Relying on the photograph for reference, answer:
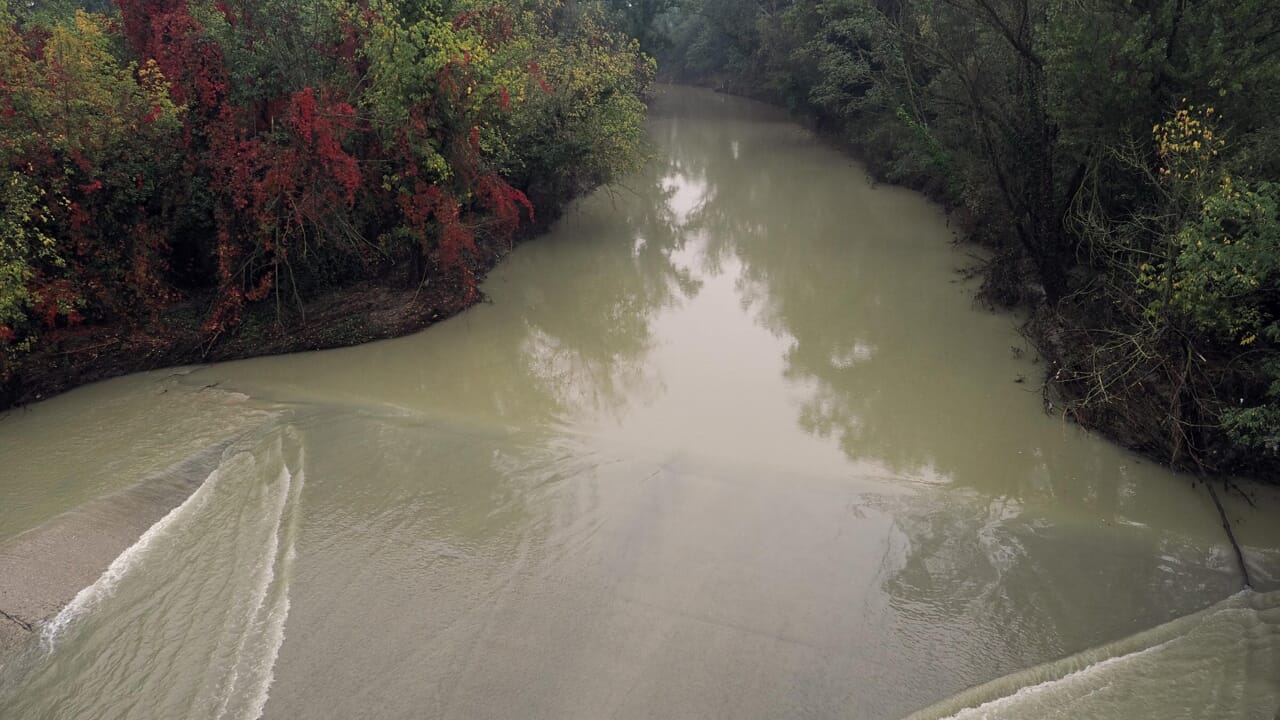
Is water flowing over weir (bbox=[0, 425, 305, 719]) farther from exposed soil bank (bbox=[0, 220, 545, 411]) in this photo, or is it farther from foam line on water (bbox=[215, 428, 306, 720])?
exposed soil bank (bbox=[0, 220, 545, 411])

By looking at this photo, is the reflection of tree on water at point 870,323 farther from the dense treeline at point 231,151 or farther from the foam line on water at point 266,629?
the foam line on water at point 266,629

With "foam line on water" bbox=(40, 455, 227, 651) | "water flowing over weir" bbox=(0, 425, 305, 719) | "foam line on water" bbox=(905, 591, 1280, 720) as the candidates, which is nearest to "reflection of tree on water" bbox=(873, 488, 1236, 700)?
"foam line on water" bbox=(905, 591, 1280, 720)

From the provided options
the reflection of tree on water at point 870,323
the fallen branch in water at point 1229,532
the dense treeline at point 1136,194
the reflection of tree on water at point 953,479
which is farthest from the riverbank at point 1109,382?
the reflection of tree on water at point 870,323

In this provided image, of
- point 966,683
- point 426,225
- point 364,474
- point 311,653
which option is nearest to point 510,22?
point 426,225

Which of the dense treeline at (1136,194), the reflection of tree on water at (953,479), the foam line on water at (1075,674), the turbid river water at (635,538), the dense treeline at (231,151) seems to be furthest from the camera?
the dense treeline at (231,151)

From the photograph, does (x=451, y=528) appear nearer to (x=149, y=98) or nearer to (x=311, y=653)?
(x=311, y=653)

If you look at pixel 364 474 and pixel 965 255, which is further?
pixel 965 255
